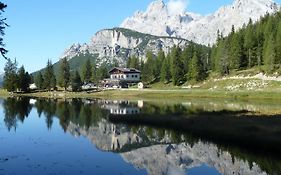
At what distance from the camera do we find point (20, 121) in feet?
225

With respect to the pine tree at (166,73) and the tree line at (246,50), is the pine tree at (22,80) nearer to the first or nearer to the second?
the pine tree at (166,73)

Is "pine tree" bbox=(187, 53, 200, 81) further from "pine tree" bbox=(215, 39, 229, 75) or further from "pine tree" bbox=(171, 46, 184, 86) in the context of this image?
"pine tree" bbox=(215, 39, 229, 75)

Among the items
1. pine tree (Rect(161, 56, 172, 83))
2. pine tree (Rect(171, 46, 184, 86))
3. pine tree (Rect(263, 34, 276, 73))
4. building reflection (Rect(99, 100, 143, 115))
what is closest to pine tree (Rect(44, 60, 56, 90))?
pine tree (Rect(161, 56, 172, 83))

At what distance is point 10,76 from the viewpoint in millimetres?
182500

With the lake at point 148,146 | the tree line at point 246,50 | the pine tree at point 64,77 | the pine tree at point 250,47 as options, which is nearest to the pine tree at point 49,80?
the pine tree at point 64,77

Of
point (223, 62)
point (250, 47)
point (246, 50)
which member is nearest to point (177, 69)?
point (223, 62)

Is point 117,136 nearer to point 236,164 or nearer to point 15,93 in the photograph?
point 236,164

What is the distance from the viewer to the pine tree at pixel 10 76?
182 m

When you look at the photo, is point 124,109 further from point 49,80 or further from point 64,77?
point 49,80

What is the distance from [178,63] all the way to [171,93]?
47.7m

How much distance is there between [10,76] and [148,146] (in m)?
151

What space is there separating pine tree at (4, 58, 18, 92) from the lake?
409 ft

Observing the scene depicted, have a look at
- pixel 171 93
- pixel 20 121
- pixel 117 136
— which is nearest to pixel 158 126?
pixel 117 136

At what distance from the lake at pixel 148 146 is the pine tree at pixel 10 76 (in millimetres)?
124524
